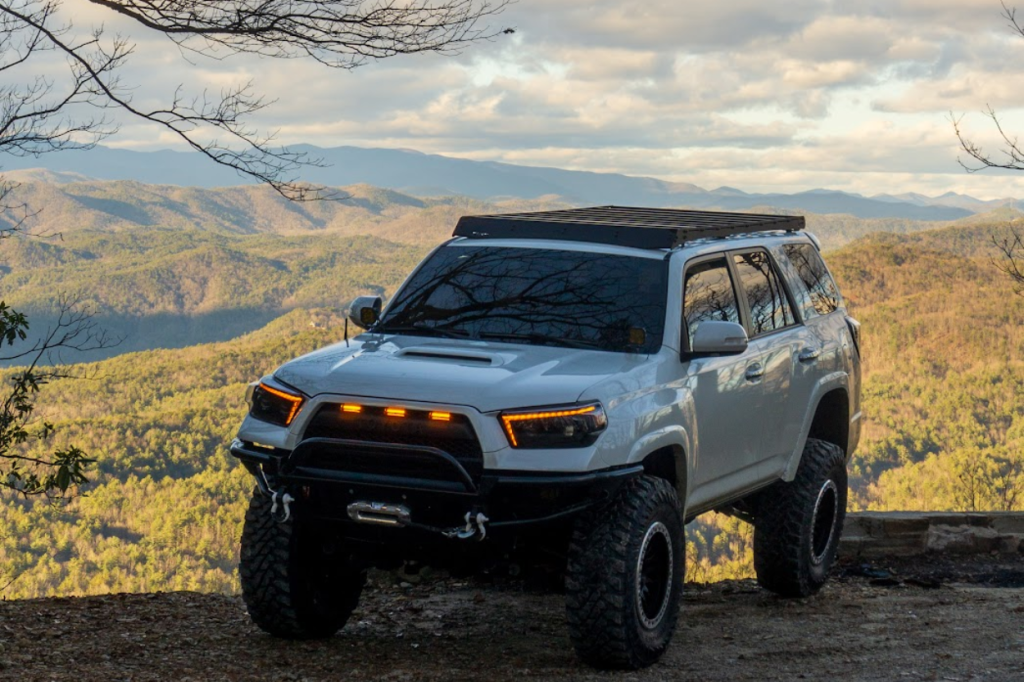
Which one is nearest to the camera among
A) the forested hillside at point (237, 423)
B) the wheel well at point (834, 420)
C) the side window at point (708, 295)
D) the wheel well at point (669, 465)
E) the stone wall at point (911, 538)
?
the wheel well at point (669, 465)

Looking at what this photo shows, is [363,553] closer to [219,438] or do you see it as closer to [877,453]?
[219,438]

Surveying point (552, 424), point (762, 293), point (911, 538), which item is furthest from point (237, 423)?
point (552, 424)

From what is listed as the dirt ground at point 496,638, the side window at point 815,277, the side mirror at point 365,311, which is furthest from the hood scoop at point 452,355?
the side window at point 815,277

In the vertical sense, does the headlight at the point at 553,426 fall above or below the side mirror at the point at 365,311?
below

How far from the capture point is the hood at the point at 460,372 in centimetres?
490

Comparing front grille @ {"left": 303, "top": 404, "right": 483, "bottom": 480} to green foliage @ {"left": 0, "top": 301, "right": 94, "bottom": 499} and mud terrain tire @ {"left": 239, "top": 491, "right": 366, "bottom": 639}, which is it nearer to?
mud terrain tire @ {"left": 239, "top": 491, "right": 366, "bottom": 639}

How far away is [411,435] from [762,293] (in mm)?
2783

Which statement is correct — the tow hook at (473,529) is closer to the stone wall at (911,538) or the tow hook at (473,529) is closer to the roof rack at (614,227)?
the roof rack at (614,227)

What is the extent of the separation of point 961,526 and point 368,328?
19.7 feet

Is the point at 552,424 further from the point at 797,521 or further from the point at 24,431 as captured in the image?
the point at 24,431

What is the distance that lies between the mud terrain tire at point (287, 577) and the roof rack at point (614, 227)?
1.90 metres

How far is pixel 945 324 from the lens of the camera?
11975 cm

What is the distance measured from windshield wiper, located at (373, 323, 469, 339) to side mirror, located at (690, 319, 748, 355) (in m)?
1.11

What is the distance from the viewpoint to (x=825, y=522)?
7.63 meters
